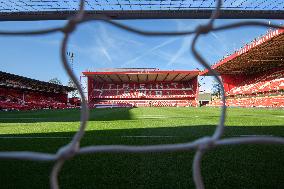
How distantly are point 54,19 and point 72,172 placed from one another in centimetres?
193

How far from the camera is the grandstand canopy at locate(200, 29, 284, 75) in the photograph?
16297 millimetres

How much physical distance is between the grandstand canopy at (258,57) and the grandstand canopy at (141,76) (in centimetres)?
473

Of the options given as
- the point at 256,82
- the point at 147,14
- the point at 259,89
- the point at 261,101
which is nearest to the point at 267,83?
the point at 259,89

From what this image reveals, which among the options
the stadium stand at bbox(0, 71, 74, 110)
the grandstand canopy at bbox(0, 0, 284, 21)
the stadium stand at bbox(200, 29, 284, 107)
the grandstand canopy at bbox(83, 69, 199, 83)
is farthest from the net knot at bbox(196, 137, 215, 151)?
the grandstand canopy at bbox(83, 69, 199, 83)

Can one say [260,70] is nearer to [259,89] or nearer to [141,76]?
[259,89]

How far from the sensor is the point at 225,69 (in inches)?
1065

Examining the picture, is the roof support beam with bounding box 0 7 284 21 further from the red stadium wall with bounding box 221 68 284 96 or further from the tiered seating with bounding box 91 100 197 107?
the tiered seating with bounding box 91 100 197 107

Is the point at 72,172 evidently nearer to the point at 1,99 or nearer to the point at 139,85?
the point at 1,99

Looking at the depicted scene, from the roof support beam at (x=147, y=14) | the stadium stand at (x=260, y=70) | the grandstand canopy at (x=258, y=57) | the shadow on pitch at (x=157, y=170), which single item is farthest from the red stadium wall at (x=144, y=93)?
the shadow on pitch at (x=157, y=170)

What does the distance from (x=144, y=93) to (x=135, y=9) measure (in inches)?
1203

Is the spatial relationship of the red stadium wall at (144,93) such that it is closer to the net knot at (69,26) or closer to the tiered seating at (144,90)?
the tiered seating at (144,90)

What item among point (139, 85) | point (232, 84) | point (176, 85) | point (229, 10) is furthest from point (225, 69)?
point (229, 10)

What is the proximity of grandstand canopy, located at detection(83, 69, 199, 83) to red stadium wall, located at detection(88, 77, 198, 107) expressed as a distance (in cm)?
64

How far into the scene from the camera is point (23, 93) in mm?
25984
